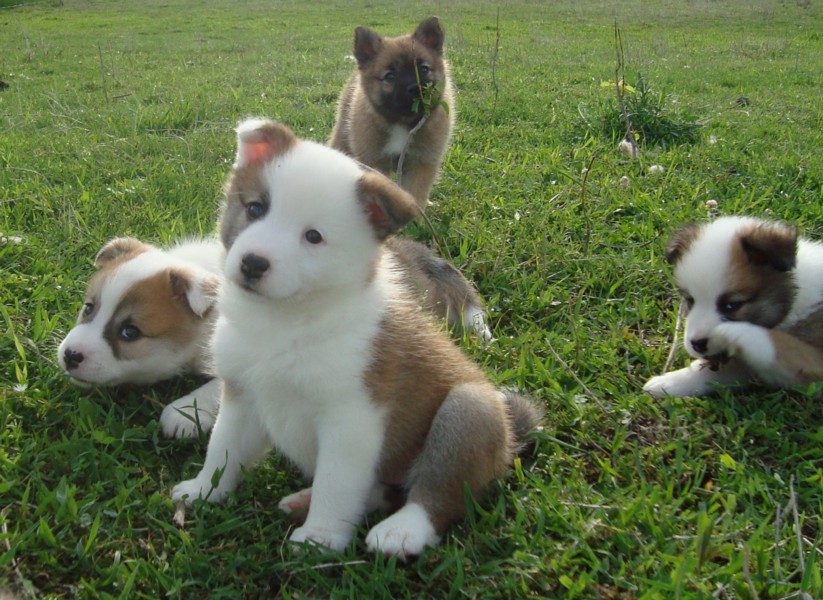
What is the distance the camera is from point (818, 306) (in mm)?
3408

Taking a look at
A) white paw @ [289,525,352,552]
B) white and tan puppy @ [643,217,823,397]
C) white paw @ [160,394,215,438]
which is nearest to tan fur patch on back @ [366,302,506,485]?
white paw @ [289,525,352,552]

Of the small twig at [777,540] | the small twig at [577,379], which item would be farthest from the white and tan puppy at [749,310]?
the small twig at [777,540]

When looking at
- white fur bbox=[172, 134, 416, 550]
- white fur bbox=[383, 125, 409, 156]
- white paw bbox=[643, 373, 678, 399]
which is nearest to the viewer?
white fur bbox=[172, 134, 416, 550]

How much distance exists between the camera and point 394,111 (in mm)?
6207

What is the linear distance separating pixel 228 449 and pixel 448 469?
2.60 feet

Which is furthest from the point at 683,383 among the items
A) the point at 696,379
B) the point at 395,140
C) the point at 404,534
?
the point at 395,140

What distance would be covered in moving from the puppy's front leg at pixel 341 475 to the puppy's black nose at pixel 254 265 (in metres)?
0.52

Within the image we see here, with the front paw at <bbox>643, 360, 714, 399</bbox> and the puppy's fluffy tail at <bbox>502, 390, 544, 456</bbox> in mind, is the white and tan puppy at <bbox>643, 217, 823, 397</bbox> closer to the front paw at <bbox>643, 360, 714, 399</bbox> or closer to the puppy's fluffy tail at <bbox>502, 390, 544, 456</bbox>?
the front paw at <bbox>643, 360, 714, 399</bbox>

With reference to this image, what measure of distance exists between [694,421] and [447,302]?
1.34 metres

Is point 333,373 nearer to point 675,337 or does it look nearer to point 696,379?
point 696,379

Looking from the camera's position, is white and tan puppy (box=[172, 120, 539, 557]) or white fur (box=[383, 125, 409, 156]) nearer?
white and tan puppy (box=[172, 120, 539, 557])

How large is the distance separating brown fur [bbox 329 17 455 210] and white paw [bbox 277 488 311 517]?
332cm

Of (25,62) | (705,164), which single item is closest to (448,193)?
(705,164)

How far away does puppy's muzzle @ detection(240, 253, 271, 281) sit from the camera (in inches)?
95.3
